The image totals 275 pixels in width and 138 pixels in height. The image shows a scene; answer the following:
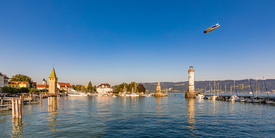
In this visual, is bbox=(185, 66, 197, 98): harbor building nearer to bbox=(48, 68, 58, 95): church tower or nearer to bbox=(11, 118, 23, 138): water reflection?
bbox=(11, 118, 23, 138): water reflection

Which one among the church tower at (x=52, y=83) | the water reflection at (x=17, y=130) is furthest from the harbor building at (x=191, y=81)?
the church tower at (x=52, y=83)

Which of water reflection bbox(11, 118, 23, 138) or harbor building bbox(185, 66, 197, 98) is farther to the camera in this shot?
harbor building bbox(185, 66, 197, 98)

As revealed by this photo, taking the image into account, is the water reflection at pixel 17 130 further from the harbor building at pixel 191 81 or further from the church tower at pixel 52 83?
the church tower at pixel 52 83

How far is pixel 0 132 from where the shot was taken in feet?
72.2

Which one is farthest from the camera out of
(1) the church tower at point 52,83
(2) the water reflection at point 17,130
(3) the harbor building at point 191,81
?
(1) the church tower at point 52,83

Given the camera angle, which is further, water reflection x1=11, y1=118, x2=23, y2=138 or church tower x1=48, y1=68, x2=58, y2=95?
church tower x1=48, y1=68, x2=58, y2=95

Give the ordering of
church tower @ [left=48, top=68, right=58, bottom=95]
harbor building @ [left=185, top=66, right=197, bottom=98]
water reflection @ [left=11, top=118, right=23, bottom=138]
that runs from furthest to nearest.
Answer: church tower @ [left=48, top=68, right=58, bottom=95], harbor building @ [left=185, top=66, right=197, bottom=98], water reflection @ [left=11, top=118, right=23, bottom=138]

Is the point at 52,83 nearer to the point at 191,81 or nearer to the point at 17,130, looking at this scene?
the point at 191,81

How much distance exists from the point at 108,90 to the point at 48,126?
168 m

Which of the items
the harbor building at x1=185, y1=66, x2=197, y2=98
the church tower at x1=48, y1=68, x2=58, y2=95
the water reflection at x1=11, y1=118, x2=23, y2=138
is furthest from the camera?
the church tower at x1=48, y1=68, x2=58, y2=95

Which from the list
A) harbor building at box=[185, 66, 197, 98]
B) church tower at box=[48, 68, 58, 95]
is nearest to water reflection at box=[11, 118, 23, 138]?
harbor building at box=[185, 66, 197, 98]

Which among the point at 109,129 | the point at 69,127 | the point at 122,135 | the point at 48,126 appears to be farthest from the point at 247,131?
the point at 48,126

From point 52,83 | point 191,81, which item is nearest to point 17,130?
point 191,81

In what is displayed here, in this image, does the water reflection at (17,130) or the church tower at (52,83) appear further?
the church tower at (52,83)
